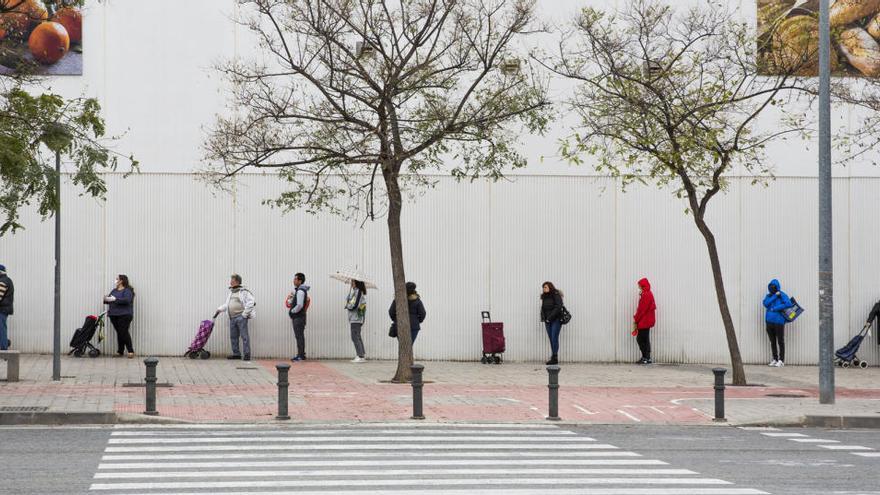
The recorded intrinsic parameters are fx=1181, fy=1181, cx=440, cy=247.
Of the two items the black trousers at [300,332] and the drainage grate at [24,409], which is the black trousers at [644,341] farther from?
the drainage grate at [24,409]

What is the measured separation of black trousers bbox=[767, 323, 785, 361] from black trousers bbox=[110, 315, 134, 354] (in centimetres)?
1419

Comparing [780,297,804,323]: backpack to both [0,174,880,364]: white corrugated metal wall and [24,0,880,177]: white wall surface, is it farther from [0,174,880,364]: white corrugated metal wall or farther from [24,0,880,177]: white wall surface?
[24,0,880,177]: white wall surface

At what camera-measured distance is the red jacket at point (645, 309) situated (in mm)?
26422

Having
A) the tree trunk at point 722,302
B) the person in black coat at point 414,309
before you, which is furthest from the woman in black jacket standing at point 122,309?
the tree trunk at point 722,302

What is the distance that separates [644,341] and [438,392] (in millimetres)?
8272

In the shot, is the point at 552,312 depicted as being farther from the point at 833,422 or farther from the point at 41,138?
the point at 41,138

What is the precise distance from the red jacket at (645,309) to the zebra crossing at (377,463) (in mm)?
10890

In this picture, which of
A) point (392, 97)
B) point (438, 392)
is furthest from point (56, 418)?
point (392, 97)

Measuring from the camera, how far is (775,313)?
87.4 feet

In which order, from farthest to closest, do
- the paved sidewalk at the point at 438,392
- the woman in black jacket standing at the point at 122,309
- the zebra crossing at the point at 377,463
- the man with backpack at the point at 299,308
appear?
the man with backpack at the point at 299,308 < the woman in black jacket standing at the point at 122,309 < the paved sidewalk at the point at 438,392 < the zebra crossing at the point at 377,463

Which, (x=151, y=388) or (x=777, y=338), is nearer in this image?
(x=151, y=388)

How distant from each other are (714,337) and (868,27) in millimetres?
8144

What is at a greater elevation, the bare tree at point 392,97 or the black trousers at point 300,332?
the bare tree at point 392,97

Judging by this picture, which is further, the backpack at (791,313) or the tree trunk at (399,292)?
the backpack at (791,313)
